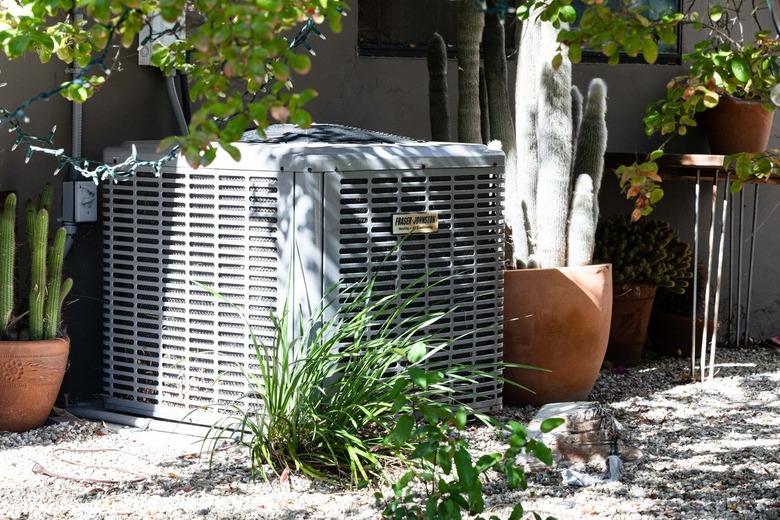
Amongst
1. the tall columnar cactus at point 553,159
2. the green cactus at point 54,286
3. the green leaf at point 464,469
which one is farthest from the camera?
the tall columnar cactus at point 553,159

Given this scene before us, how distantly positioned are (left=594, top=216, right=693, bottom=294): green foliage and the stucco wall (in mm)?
584

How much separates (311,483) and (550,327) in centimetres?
175

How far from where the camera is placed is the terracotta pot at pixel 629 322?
6.54 m

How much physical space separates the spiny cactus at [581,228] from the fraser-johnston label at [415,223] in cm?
113

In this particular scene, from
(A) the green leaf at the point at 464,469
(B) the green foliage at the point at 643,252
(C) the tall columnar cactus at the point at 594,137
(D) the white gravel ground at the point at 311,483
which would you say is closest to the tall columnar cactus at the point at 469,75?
(C) the tall columnar cactus at the point at 594,137

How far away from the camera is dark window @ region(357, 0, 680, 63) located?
21.1 ft

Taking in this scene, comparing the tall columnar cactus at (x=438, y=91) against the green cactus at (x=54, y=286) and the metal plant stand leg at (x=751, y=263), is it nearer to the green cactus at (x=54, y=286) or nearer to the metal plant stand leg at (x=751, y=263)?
the green cactus at (x=54, y=286)

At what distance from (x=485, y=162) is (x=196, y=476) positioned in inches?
70.9

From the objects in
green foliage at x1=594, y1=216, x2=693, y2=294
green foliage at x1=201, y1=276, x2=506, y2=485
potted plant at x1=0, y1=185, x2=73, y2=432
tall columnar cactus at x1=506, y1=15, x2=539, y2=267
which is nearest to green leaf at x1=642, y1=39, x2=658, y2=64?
green foliage at x1=201, y1=276, x2=506, y2=485

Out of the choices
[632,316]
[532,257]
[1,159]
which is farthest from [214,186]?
[632,316]

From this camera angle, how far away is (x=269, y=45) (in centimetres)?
222

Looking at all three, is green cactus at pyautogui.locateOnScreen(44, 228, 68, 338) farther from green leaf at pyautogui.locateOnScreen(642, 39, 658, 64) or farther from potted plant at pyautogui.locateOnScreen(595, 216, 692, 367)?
potted plant at pyautogui.locateOnScreen(595, 216, 692, 367)

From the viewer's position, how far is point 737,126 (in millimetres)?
7008

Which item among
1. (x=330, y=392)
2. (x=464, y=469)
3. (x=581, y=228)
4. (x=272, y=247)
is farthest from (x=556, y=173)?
(x=464, y=469)
